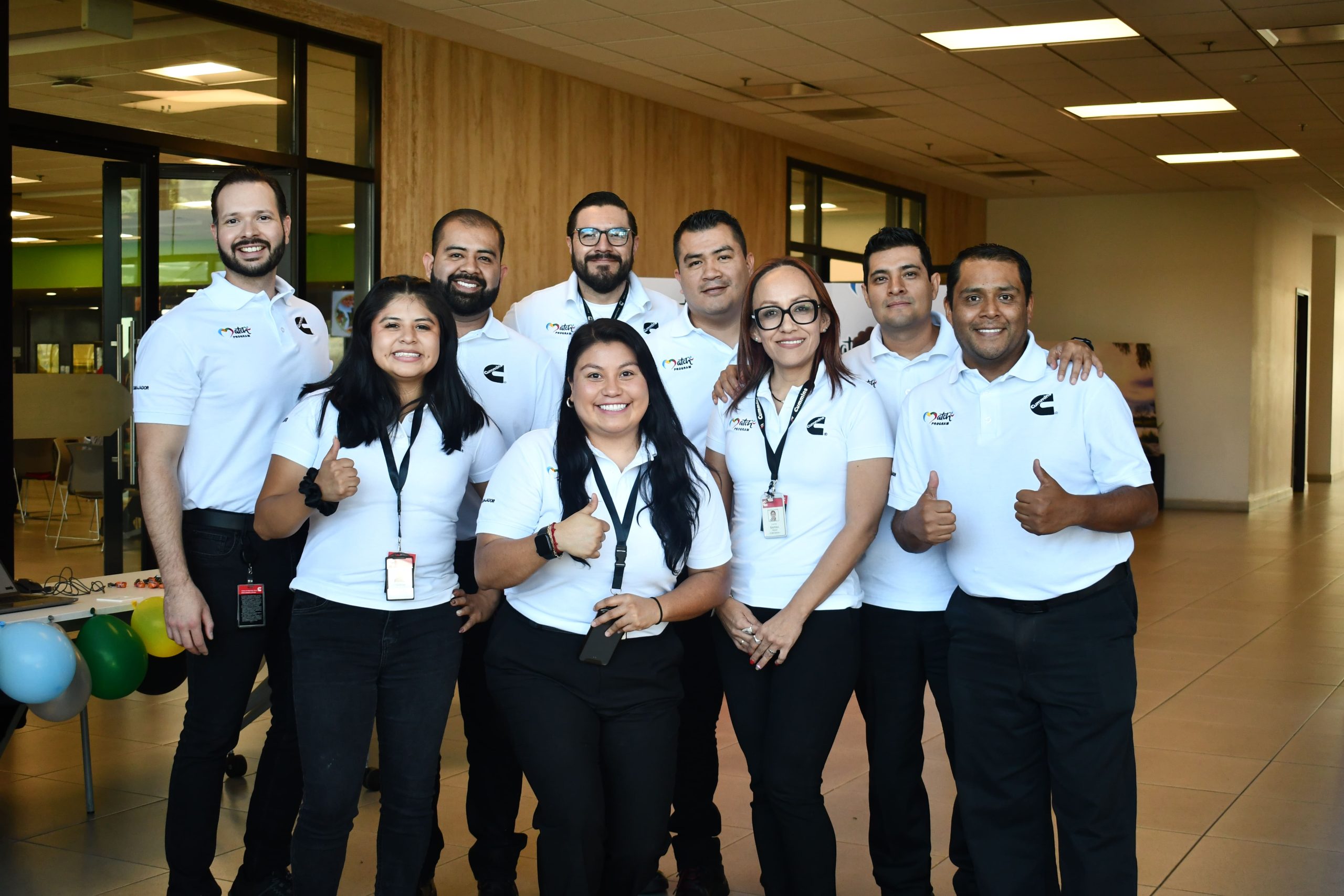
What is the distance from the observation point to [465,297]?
3.76 metres

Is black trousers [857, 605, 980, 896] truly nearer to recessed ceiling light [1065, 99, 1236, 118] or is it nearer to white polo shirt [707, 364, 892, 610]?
white polo shirt [707, 364, 892, 610]

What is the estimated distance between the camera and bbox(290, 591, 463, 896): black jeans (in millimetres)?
2871

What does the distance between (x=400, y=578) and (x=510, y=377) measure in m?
1.01

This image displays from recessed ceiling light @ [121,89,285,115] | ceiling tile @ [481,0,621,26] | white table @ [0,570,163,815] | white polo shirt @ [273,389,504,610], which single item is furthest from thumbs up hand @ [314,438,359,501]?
ceiling tile @ [481,0,621,26]

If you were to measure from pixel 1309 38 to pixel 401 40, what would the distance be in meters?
6.23

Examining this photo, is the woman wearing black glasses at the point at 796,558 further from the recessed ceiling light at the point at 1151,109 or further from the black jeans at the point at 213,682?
the recessed ceiling light at the point at 1151,109

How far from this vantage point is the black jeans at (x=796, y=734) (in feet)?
9.99

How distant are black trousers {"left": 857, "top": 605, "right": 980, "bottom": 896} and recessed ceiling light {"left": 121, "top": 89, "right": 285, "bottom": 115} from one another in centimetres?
593

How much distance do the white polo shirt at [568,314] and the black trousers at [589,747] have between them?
121cm

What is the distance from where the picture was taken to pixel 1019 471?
9.81ft

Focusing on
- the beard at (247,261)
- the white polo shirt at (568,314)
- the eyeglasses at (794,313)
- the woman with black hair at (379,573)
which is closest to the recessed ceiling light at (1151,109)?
the white polo shirt at (568,314)

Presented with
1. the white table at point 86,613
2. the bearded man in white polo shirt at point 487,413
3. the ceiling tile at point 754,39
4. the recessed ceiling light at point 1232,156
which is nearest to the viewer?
the bearded man in white polo shirt at point 487,413

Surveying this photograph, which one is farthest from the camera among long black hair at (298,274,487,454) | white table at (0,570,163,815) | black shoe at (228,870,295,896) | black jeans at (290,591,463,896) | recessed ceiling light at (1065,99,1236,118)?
recessed ceiling light at (1065,99,1236,118)

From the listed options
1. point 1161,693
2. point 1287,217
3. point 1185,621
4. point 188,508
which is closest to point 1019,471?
point 188,508
